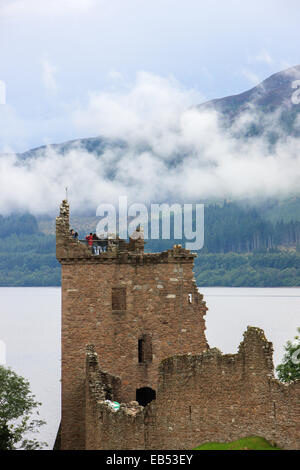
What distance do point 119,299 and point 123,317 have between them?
1.16 meters

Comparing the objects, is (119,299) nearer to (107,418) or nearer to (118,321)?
(118,321)

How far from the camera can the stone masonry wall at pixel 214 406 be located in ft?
104

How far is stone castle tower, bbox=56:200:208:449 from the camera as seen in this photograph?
45.9 meters

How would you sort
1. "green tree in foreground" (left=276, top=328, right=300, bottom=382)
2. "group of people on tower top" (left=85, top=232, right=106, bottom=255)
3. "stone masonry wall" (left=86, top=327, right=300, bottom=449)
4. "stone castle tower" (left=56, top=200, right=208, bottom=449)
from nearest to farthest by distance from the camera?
"stone masonry wall" (left=86, top=327, right=300, bottom=449)
"stone castle tower" (left=56, top=200, right=208, bottom=449)
"group of people on tower top" (left=85, top=232, right=106, bottom=255)
"green tree in foreground" (left=276, top=328, right=300, bottom=382)

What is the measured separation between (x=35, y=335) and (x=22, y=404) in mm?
135740

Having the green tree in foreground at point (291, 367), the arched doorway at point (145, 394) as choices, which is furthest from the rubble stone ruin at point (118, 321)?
the green tree in foreground at point (291, 367)

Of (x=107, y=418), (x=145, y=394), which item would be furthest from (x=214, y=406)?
(x=145, y=394)

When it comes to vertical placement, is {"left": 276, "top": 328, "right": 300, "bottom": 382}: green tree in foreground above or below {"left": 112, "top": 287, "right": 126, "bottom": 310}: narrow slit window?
below

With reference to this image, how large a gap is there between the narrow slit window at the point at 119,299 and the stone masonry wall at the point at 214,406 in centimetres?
918

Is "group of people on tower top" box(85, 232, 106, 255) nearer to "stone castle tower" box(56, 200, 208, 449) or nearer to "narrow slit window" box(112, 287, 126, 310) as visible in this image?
"stone castle tower" box(56, 200, 208, 449)

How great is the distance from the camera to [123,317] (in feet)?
152

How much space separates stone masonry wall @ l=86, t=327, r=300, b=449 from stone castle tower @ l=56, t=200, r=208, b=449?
7595mm

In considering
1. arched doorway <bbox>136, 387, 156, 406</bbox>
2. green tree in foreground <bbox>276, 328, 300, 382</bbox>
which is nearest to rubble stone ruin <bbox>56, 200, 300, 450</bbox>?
arched doorway <bbox>136, 387, 156, 406</bbox>
